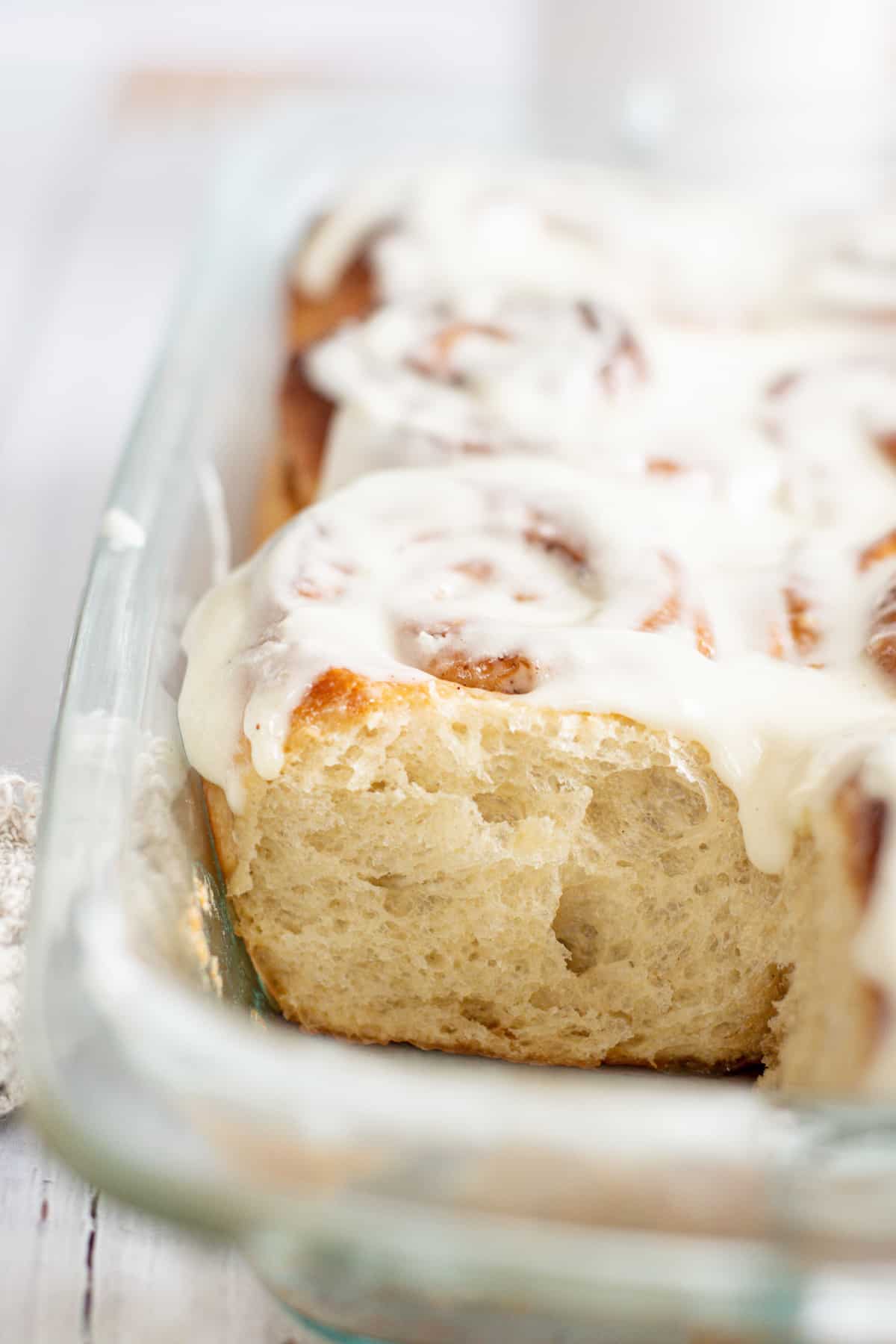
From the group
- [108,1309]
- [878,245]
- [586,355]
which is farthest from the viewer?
[878,245]

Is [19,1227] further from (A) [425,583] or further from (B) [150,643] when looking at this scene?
(A) [425,583]

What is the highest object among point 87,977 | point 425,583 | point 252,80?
point 252,80

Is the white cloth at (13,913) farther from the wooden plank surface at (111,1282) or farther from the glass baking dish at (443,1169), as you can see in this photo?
the glass baking dish at (443,1169)

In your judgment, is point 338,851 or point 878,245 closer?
point 338,851

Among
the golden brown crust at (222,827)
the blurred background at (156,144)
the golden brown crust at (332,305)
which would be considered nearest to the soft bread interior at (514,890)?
the golden brown crust at (222,827)

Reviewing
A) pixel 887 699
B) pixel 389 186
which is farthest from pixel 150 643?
pixel 389 186

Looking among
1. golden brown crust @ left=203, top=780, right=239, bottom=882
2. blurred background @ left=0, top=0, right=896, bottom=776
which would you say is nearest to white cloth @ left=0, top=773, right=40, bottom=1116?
golden brown crust @ left=203, top=780, right=239, bottom=882

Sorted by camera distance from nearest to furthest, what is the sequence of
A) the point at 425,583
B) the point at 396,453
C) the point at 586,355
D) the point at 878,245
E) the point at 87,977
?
the point at 87,977 → the point at 425,583 → the point at 396,453 → the point at 586,355 → the point at 878,245
